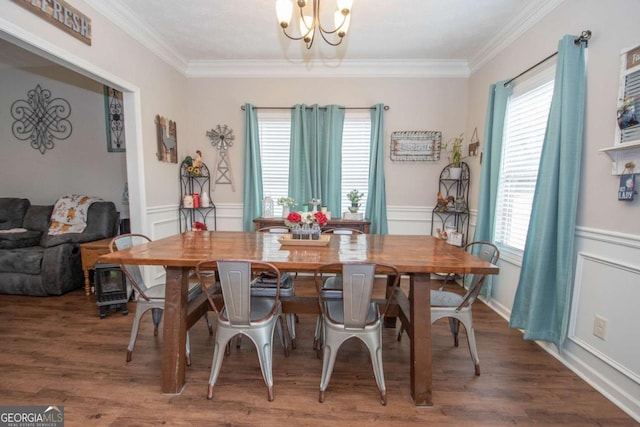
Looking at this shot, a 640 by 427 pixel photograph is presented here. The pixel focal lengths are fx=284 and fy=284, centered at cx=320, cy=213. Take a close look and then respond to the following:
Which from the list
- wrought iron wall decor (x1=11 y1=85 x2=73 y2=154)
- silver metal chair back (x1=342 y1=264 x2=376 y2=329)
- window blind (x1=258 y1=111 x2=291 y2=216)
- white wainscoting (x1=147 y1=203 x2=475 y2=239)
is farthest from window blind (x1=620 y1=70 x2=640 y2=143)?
wrought iron wall decor (x1=11 y1=85 x2=73 y2=154)

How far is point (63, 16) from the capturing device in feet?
6.95

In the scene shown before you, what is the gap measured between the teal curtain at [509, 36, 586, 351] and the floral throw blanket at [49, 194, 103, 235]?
4796 millimetres

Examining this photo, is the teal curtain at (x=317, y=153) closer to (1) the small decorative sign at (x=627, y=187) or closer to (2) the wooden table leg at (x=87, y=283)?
(2) the wooden table leg at (x=87, y=283)

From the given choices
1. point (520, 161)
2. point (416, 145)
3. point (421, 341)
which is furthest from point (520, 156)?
point (421, 341)

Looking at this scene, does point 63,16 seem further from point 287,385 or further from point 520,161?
point 520,161

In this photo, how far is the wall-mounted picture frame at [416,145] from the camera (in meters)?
3.83

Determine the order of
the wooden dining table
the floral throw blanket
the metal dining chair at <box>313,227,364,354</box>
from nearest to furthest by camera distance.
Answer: the wooden dining table < the metal dining chair at <box>313,227,364,354</box> < the floral throw blanket

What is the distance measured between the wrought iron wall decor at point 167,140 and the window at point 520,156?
12.5ft

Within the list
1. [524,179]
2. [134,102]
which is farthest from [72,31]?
[524,179]

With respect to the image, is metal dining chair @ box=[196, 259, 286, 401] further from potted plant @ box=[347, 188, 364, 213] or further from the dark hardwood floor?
potted plant @ box=[347, 188, 364, 213]

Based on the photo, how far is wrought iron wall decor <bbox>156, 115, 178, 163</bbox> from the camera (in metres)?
3.33

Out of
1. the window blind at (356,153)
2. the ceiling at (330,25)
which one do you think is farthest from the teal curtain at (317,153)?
the ceiling at (330,25)

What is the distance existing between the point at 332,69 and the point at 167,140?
7.54ft

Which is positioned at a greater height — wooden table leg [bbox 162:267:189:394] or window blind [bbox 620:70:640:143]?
window blind [bbox 620:70:640:143]
